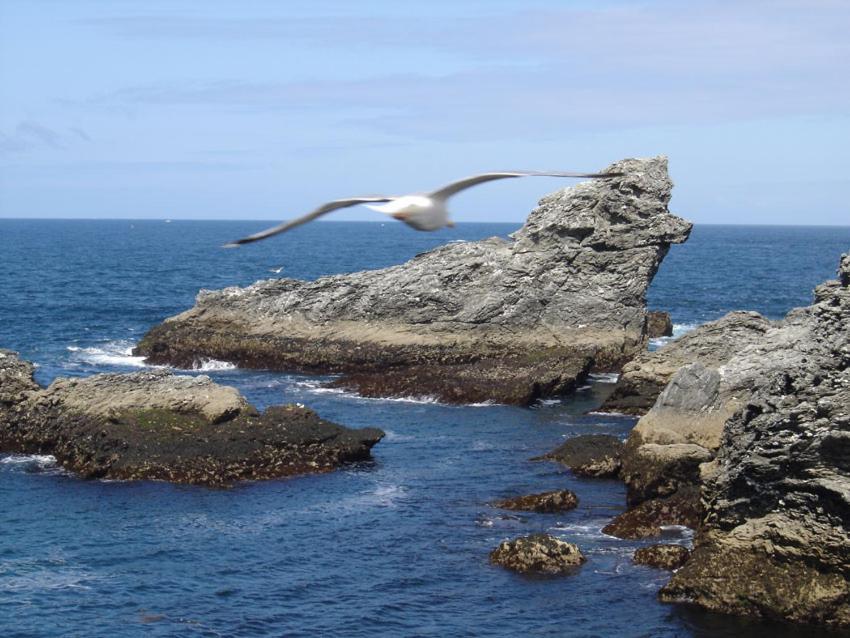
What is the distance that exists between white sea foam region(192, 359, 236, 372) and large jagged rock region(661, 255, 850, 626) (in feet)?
114

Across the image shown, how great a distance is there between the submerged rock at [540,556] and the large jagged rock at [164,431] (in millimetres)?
9868

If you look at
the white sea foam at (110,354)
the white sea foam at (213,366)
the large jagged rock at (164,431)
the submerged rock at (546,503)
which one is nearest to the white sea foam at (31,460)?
the large jagged rock at (164,431)

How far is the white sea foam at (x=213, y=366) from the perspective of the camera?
2158 inches

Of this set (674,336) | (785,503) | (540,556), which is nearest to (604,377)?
(674,336)

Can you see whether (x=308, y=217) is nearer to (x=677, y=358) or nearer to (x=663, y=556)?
(x=663, y=556)

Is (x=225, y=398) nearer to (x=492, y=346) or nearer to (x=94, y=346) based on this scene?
(x=492, y=346)

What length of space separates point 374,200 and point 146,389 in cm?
2380

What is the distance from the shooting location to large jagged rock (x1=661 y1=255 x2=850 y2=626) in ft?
70.2

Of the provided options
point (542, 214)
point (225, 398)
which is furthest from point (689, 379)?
point (542, 214)

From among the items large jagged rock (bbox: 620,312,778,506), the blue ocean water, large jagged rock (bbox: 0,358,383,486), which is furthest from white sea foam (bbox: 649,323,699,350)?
large jagged rock (bbox: 0,358,383,486)

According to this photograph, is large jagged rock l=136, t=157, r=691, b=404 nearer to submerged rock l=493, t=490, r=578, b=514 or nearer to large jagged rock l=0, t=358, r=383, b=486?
large jagged rock l=0, t=358, r=383, b=486

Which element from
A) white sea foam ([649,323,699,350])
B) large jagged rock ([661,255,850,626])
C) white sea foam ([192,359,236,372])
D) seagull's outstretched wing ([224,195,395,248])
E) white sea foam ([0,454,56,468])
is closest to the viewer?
seagull's outstretched wing ([224,195,395,248])

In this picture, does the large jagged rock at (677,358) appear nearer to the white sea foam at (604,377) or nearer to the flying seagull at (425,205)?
the white sea foam at (604,377)

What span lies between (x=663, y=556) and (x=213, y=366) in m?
33.6
